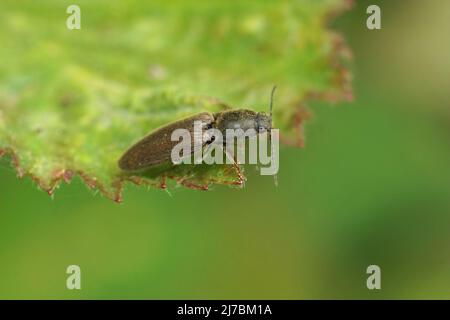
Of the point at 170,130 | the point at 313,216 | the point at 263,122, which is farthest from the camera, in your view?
the point at 313,216

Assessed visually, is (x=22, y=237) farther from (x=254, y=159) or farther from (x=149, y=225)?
(x=254, y=159)

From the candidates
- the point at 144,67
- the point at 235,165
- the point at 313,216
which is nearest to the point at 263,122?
the point at 235,165

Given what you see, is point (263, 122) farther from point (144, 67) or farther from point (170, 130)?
point (144, 67)

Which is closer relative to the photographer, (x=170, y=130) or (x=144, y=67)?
(x=170, y=130)

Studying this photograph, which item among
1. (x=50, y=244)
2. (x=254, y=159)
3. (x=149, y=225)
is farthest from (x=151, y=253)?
(x=254, y=159)

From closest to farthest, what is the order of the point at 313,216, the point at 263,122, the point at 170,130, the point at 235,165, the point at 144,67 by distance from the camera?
the point at 235,165 < the point at 170,130 < the point at 263,122 < the point at 144,67 < the point at 313,216
